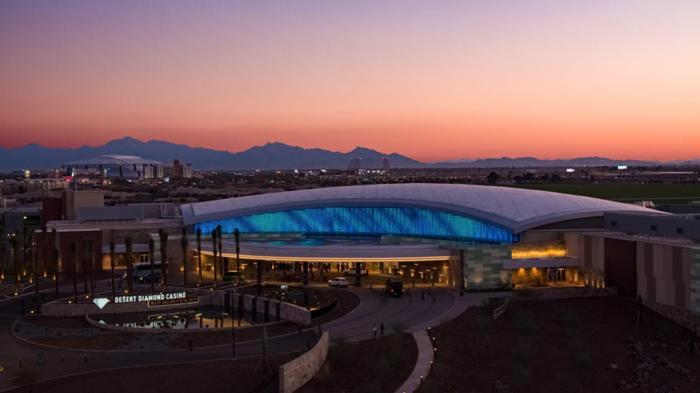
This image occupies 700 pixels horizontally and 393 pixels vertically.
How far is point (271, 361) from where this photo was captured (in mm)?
33094

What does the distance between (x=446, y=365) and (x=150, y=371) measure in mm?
14264

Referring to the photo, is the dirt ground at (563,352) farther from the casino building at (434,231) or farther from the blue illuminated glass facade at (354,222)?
the blue illuminated glass facade at (354,222)

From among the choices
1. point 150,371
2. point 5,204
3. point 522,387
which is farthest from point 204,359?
point 5,204

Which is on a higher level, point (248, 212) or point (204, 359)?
point (248, 212)

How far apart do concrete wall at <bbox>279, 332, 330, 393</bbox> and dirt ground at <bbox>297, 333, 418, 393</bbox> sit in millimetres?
292

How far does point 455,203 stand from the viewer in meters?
57.2

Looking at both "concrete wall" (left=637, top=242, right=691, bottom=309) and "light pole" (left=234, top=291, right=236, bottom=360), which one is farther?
"concrete wall" (left=637, top=242, right=691, bottom=309)

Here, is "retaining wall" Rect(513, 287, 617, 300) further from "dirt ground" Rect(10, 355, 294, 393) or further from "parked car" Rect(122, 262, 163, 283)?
"parked car" Rect(122, 262, 163, 283)

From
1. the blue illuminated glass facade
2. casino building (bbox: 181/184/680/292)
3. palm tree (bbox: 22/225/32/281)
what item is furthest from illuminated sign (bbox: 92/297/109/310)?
the blue illuminated glass facade

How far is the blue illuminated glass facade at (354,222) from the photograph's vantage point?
58094 millimetres

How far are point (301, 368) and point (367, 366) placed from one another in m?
3.64

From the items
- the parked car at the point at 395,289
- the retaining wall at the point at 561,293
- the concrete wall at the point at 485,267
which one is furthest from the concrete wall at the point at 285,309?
the retaining wall at the point at 561,293

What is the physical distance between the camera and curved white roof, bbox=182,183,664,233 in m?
52.8

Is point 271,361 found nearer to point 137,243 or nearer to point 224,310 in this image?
point 224,310
